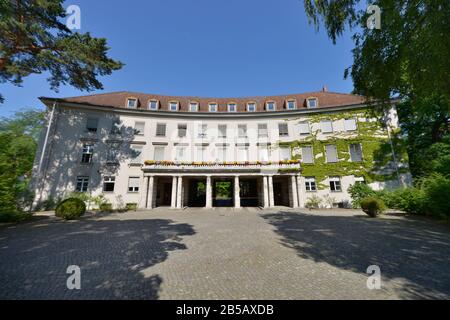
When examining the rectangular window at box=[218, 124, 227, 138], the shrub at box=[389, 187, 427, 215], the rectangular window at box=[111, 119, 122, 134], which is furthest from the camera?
the rectangular window at box=[218, 124, 227, 138]

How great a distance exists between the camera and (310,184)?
20516mm

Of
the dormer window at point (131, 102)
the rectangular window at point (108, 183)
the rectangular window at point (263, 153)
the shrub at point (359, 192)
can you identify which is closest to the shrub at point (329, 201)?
the shrub at point (359, 192)

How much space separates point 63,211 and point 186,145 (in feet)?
42.7

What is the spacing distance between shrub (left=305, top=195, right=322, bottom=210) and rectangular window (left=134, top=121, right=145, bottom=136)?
70.3 ft

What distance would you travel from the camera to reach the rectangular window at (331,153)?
20469 millimetres

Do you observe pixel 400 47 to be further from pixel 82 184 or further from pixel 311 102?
pixel 82 184

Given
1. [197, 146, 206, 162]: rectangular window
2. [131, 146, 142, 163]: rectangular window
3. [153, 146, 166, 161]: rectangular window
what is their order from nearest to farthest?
[131, 146, 142, 163]: rectangular window, [153, 146, 166, 161]: rectangular window, [197, 146, 206, 162]: rectangular window

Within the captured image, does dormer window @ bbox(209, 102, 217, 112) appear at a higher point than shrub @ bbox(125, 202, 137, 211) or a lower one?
higher

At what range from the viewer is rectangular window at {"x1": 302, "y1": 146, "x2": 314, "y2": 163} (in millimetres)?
21069

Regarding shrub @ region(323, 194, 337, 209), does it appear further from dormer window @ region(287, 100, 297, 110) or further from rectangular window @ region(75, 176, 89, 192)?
rectangular window @ region(75, 176, 89, 192)

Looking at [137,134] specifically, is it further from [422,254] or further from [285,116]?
[422,254]

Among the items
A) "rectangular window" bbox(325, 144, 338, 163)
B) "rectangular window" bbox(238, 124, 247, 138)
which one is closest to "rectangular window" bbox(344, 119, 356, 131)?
"rectangular window" bbox(325, 144, 338, 163)

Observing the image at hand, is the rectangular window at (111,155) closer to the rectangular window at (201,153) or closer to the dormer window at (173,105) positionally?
the dormer window at (173,105)

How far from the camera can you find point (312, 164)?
20797 mm
